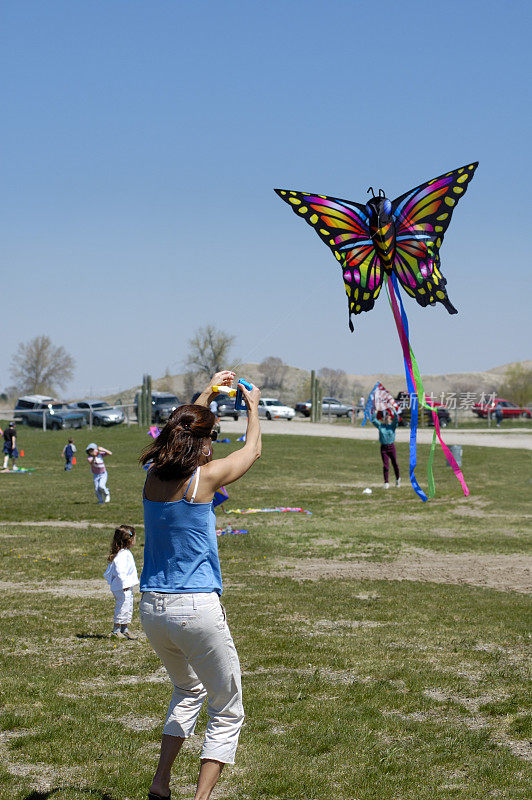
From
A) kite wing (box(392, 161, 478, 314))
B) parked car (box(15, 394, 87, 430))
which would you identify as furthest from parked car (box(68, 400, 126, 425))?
kite wing (box(392, 161, 478, 314))

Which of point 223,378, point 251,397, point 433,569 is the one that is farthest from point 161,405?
point 251,397

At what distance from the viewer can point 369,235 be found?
18.5 ft

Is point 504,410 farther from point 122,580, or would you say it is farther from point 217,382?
point 217,382

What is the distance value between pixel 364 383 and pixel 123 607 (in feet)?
483

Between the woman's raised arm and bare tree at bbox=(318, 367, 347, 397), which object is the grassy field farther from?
bare tree at bbox=(318, 367, 347, 397)

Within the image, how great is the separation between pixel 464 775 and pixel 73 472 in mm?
21270

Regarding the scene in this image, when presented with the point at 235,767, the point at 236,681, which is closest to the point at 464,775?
the point at 235,767

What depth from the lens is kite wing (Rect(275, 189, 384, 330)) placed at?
18.4ft

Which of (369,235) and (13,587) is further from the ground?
(369,235)

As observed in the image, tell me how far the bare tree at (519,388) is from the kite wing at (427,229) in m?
72.6

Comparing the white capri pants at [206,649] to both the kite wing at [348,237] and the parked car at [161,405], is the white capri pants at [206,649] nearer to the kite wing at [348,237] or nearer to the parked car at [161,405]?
the kite wing at [348,237]

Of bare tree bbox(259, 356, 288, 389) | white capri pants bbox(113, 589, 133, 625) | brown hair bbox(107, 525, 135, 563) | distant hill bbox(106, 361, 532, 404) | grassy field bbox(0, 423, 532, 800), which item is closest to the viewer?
grassy field bbox(0, 423, 532, 800)

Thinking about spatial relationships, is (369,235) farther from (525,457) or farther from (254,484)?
(525,457)

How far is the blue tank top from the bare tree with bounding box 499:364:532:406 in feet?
245
